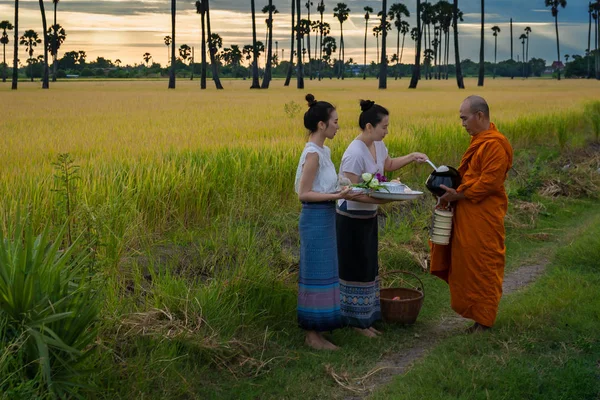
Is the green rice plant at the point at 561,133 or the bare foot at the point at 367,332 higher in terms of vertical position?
the green rice plant at the point at 561,133

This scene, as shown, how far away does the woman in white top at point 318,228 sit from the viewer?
4.74 meters

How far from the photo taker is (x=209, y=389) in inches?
170

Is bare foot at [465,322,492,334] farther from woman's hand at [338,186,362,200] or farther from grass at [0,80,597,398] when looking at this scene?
woman's hand at [338,186,362,200]

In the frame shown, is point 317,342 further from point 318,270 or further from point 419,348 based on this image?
point 419,348

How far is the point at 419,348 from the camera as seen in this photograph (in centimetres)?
522

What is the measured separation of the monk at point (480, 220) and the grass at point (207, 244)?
0.61 meters

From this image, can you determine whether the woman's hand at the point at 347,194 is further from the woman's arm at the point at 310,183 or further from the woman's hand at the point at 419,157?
the woman's hand at the point at 419,157

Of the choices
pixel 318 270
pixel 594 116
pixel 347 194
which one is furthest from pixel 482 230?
pixel 594 116

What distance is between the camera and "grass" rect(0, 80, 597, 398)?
4375mm

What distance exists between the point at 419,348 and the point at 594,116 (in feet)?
50.8

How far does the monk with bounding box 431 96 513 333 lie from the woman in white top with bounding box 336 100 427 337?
0.37 meters

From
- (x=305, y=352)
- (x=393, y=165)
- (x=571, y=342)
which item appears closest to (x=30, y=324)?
(x=305, y=352)

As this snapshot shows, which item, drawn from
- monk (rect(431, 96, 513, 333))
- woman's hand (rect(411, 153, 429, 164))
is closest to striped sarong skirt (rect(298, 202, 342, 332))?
woman's hand (rect(411, 153, 429, 164))

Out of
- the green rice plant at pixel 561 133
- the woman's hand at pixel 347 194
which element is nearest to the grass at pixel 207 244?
the woman's hand at pixel 347 194
